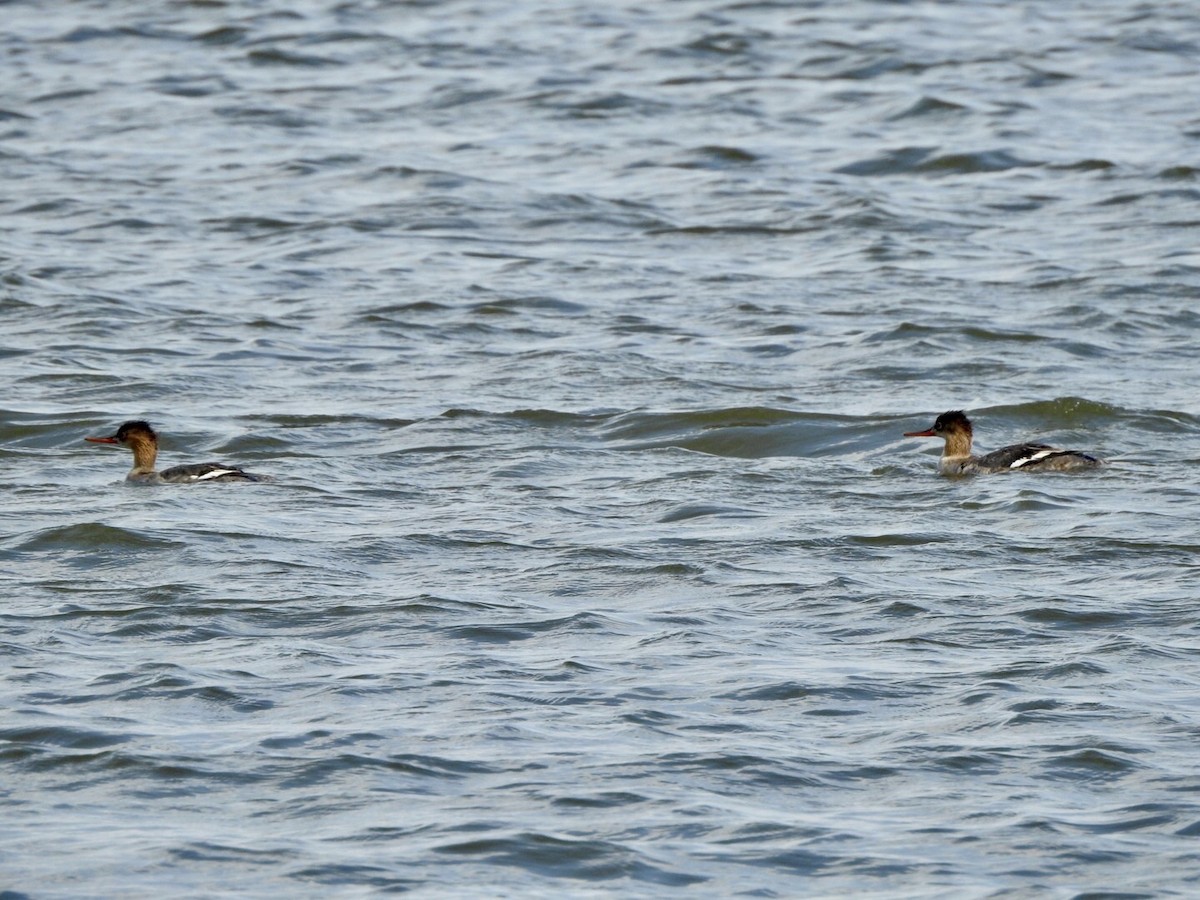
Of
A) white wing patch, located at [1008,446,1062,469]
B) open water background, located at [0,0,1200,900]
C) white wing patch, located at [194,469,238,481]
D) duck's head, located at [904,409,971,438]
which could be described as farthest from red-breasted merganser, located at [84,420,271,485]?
white wing patch, located at [1008,446,1062,469]

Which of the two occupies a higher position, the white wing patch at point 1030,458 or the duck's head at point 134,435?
the duck's head at point 134,435

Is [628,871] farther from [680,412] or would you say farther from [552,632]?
[680,412]

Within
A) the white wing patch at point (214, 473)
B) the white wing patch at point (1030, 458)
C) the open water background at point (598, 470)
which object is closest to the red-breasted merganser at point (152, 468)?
the white wing patch at point (214, 473)

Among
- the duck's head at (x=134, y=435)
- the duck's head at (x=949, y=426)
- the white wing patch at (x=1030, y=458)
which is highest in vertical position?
the duck's head at (x=134, y=435)

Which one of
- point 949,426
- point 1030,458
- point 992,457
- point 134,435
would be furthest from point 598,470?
Result: point 134,435

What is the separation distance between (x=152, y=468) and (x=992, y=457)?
4.75 m

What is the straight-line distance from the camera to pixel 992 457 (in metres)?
Answer: 13.7

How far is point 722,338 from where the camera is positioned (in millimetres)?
16984

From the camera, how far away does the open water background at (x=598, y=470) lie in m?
8.09

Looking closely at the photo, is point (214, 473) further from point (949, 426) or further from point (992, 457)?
point (992, 457)

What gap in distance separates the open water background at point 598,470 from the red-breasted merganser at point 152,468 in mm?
177

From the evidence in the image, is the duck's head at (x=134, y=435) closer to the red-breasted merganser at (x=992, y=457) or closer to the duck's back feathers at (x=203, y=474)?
the duck's back feathers at (x=203, y=474)

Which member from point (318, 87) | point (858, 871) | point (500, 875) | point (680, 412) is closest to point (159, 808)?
point (500, 875)

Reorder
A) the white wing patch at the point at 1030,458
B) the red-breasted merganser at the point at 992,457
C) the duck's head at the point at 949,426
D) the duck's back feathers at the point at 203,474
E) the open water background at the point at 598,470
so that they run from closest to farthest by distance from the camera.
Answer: the open water background at the point at 598,470
the duck's back feathers at the point at 203,474
the red-breasted merganser at the point at 992,457
the white wing patch at the point at 1030,458
the duck's head at the point at 949,426
